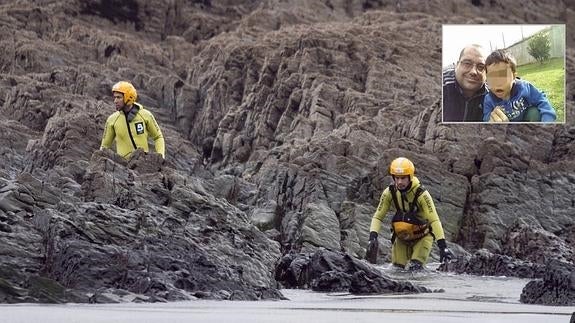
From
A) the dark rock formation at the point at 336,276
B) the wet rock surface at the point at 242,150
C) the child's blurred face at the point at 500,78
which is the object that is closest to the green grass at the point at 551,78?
the child's blurred face at the point at 500,78

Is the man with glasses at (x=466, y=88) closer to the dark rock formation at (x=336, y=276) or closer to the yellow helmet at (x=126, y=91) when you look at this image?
the yellow helmet at (x=126, y=91)

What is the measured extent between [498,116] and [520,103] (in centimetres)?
57

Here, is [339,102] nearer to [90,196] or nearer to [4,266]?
[90,196]

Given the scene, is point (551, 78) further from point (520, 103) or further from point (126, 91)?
point (126, 91)

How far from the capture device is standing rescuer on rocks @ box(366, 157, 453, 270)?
2084 centimetres

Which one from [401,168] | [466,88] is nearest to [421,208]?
[401,168]

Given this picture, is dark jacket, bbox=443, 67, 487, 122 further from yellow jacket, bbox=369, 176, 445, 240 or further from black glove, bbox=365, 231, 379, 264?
yellow jacket, bbox=369, 176, 445, 240

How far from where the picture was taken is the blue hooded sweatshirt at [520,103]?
31516 millimetres

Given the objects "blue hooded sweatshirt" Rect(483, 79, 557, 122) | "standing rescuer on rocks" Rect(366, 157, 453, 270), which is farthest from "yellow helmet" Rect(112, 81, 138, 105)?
"blue hooded sweatshirt" Rect(483, 79, 557, 122)

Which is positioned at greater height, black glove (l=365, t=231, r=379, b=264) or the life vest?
the life vest

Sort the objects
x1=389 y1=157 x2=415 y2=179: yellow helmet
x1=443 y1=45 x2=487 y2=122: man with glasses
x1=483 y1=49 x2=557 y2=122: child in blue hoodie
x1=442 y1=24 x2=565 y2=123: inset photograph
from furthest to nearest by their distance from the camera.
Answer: x1=443 y1=45 x2=487 y2=122: man with glasses → x1=442 y1=24 x2=565 y2=123: inset photograph → x1=483 y1=49 x2=557 y2=122: child in blue hoodie → x1=389 y1=157 x2=415 y2=179: yellow helmet

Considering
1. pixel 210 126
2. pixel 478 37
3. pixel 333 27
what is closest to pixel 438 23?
pixel 333 27

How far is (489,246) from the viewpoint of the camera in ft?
91.8

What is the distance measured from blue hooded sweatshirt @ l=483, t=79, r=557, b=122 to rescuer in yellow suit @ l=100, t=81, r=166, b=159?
1179 centimetres
